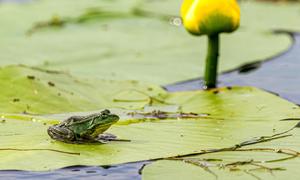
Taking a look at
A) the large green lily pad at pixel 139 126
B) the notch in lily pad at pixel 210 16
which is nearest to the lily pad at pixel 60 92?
the large green lily pad at pixel 139 126

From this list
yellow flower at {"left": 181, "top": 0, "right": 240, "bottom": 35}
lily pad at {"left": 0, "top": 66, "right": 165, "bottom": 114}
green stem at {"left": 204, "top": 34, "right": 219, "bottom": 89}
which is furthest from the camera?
green stem at {"left": 204, "top": 34, "right": 219, "bottom": 89}

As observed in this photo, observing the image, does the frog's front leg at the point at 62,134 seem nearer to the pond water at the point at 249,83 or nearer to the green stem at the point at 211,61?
the pond water at the point at 249,83

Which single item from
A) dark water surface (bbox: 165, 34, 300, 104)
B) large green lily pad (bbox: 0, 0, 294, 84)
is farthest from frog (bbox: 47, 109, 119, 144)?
large green lily pad (bbox: 0, 0, 294, 84)

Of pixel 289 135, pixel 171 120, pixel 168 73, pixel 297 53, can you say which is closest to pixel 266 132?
pixel 289 135

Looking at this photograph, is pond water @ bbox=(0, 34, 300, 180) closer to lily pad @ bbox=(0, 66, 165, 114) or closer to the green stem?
the green stem

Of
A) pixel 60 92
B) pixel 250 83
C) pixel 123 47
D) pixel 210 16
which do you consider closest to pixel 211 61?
pixel 210 16

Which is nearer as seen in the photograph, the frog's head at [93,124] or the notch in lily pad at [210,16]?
the frog's head at [93,124]

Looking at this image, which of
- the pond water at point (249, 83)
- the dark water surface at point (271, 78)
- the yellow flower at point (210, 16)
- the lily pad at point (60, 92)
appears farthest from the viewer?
the dark water surface at point (271, 78)
